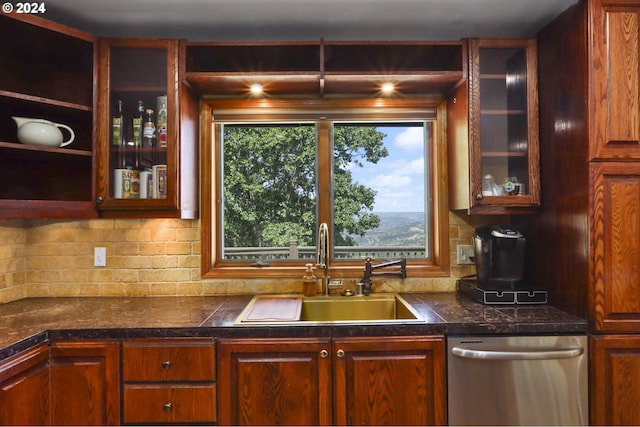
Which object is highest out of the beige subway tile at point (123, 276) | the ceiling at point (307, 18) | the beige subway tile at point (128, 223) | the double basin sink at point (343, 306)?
the ceiling at point (307, 18)

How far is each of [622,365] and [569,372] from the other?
24cm

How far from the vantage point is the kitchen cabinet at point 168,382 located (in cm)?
156

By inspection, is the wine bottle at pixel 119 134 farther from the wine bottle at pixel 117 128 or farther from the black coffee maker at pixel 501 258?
the black coffee maker at pixel 501 258

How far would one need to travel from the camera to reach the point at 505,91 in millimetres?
1969

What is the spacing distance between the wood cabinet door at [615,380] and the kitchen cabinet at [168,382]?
1662 mm

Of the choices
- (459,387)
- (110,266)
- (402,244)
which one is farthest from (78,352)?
(402,244)

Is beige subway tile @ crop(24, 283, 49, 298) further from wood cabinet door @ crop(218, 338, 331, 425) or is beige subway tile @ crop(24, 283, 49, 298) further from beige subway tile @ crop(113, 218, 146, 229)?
wood cabinet door @ crop(218, 338, 331, 425)

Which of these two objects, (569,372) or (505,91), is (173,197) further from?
(569,372)

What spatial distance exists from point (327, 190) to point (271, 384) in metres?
1.18

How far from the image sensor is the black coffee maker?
1917 mm

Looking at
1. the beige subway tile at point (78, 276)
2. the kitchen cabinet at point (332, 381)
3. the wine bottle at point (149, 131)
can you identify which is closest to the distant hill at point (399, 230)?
the kitchen cabinet at point (332, 381)

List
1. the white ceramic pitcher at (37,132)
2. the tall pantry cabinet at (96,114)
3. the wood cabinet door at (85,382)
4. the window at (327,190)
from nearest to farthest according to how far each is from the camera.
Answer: the wood cabinet door at (85,382), the white ceramic pitcher at (37,132), the tall pantry cabinet at (96,114), the window at (327,190)

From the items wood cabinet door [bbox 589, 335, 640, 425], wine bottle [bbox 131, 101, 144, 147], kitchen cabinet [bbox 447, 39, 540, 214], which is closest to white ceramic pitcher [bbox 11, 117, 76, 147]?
wine bottle [bbox 131, 101, 144, 147]

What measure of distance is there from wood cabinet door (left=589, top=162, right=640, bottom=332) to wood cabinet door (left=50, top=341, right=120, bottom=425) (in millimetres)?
2111
